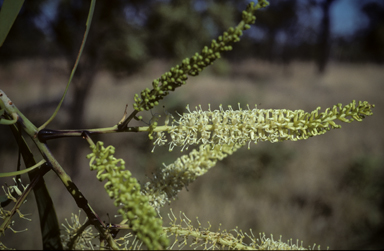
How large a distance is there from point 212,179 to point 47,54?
231cm

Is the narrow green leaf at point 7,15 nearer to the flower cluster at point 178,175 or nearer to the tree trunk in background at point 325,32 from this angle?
the flower cluster at point 178,175

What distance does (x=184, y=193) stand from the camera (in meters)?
3.16

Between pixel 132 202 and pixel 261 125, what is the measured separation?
25 cm

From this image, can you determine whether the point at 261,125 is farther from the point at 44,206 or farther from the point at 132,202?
the point at 44,206

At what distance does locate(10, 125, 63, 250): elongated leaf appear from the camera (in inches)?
14.5

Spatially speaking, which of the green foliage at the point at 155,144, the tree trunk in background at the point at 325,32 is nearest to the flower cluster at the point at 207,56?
the green foliage at the point at 155,144

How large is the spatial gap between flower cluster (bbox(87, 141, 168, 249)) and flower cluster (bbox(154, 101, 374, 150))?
0.12m

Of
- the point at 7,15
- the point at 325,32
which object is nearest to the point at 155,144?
the point at 7,15

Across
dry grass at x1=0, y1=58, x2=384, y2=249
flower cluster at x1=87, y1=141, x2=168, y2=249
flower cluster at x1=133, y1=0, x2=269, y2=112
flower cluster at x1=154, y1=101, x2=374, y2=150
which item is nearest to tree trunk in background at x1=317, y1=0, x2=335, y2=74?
dry grass at x1=0, y1=58, x2=384, y2=249

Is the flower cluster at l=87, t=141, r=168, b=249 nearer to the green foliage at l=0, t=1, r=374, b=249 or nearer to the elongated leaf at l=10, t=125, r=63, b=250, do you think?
the green foliage at l=0, t=1, r=374, b=249

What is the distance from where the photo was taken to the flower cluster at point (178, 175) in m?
0.50

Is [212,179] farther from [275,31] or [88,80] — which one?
[275,31]

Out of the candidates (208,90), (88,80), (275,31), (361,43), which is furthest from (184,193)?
(361,43)

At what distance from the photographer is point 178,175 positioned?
51 cm
